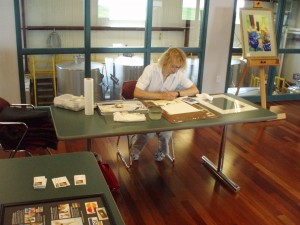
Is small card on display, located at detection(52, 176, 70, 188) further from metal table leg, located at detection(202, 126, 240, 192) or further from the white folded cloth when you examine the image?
metal table leg, located at detection(202, 126, 240, 192)

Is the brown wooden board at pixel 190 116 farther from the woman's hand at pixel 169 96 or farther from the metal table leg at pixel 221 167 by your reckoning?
the metal table leg at pixel 221 167

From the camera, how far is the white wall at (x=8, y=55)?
375 cm

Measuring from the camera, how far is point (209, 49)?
190 inches

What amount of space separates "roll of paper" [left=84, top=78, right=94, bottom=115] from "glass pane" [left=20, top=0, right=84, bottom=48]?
2.12m

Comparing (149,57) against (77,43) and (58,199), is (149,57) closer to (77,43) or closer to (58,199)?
(77,43)

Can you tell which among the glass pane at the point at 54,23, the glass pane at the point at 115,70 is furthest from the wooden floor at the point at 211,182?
the glass pane at the point at 54,23

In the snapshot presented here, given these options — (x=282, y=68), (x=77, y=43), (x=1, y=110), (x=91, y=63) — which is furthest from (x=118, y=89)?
(x=282, y=68)

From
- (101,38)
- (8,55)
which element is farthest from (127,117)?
(101,38)

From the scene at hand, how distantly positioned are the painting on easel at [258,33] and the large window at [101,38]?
23.0 inches

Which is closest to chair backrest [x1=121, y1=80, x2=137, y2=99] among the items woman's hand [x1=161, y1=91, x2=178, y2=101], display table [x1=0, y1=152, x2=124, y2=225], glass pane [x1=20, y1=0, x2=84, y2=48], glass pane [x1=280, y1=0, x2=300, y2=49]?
woman's hand [x1=161, y1=91, x2=178, y2=101]

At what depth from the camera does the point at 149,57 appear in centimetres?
456

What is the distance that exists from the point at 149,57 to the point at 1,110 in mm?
2340

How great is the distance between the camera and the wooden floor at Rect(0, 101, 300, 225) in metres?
2.49

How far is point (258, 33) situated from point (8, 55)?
328 centimetres
